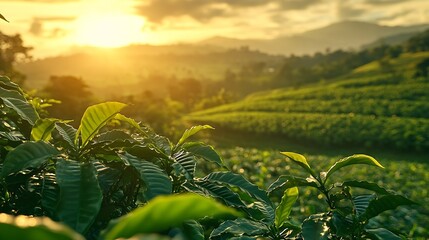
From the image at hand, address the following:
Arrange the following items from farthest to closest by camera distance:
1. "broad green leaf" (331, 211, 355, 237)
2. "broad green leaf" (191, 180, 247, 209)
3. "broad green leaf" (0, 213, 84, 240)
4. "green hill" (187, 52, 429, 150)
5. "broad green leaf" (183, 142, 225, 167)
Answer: "green hill" (187, 52, 429, 150) → "broad green leaf" (183, 142, 225, 167) → "broad green leaf" (191, 180, 247, 209) → "broad green leaf" (331, 211, 355, 237) → "broad green leaf" (0, 213, 84, 240)

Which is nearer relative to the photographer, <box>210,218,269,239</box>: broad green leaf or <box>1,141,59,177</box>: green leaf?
<box>1,141,59,177</box>: green leaf

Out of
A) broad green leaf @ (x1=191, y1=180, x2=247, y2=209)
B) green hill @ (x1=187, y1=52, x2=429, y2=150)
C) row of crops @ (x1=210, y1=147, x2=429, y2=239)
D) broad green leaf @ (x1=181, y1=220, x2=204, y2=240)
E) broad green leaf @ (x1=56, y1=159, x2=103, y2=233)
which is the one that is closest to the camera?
broad green leaf @ (x1=56, y1=159, x2=103, y2=233)

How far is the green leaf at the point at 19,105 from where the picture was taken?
75.3 inches

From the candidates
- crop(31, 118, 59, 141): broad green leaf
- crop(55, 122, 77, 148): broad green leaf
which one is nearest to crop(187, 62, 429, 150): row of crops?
crop(55, 122, 77, 148): broad green leaf

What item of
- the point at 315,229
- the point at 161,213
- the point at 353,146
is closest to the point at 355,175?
the point at 353,146

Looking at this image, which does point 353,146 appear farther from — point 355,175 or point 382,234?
point 382,234

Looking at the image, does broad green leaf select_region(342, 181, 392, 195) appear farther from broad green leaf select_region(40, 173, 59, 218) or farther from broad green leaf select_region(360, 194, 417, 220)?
broad green leaf select_region(40, 173, 59, 218)

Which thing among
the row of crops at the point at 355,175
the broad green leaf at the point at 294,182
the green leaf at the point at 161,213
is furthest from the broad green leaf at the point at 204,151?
the row of crops at the point at 355,175

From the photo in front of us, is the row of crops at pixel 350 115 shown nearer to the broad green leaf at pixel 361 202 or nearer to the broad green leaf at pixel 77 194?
the broad green leaf at pixel 361 202

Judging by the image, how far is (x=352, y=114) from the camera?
41.1m

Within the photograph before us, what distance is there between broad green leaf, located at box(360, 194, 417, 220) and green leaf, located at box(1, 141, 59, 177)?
45.1 inches

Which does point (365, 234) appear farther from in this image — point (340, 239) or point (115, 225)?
point (115, 225)

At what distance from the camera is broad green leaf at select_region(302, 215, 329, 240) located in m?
1.73

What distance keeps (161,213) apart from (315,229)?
3.60 feet
